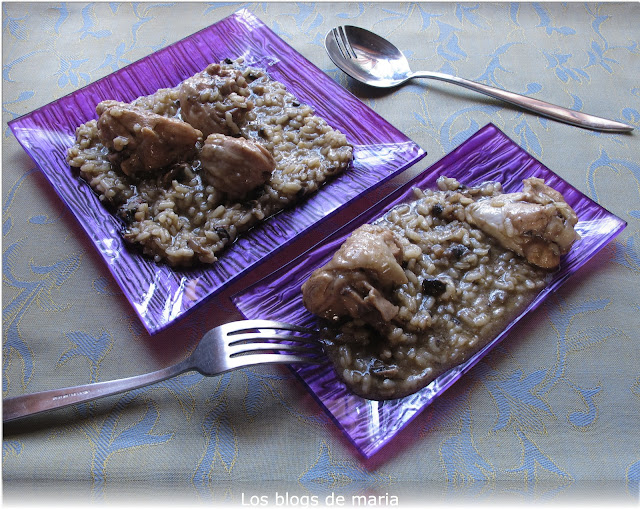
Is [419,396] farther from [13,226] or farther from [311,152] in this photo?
[13,226]

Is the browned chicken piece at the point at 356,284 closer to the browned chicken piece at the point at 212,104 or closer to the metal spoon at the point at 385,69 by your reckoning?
the browned chicken piece at the point at 212,104

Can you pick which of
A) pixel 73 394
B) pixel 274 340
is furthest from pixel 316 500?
pixel 73 394

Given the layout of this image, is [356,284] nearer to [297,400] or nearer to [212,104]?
[297,400]

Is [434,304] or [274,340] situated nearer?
[274,340]

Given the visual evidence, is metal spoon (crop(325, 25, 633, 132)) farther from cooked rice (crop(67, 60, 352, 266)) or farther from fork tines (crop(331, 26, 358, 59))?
cooked rice (crop(67, 60, 352, 266))

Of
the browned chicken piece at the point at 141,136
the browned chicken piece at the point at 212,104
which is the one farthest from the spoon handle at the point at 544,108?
the browned chicken piece at the point at 141,136

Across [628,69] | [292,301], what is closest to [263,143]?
[292,301]
